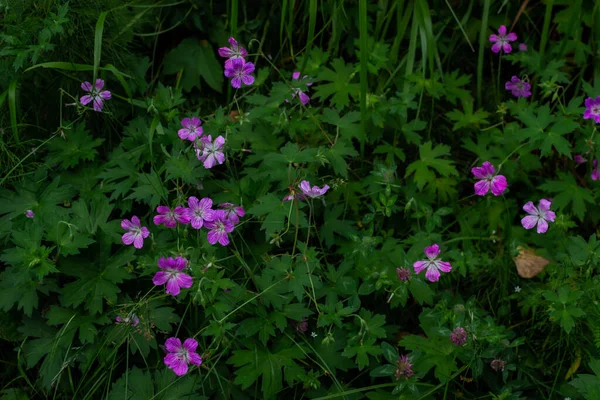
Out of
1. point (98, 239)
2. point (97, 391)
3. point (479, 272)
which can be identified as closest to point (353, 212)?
point (479, 272)

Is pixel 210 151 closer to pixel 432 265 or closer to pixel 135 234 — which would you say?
pixel 135 234

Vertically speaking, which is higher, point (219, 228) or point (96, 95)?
point (96, 95)

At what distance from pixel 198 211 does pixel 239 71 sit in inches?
25.6

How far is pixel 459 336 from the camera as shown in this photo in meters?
2.13

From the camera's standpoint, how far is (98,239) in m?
2.41

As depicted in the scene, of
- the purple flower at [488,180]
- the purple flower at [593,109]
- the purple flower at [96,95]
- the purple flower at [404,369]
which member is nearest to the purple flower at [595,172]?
the purple flower at [593,109]

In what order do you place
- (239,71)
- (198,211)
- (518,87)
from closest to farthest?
(198,211), (239,71), (518,87)

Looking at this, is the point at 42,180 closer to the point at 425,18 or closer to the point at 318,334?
the point at 318,334

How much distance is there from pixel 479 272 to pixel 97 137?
1.65 m

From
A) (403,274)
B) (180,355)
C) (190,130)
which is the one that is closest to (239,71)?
(190,130)

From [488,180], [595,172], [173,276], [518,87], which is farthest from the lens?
[518,87]

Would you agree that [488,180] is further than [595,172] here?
No

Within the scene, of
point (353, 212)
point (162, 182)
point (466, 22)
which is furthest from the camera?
point (466, 22)

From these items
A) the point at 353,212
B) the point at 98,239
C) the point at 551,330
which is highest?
the point at 98,239
